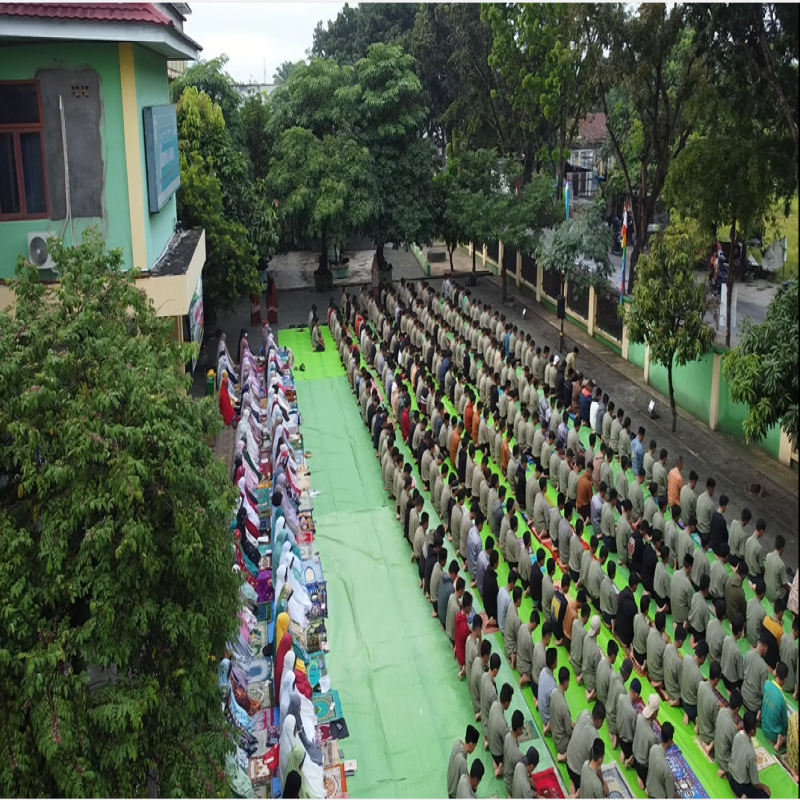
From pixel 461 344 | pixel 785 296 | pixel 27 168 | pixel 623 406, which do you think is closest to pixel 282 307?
pixel 461 344

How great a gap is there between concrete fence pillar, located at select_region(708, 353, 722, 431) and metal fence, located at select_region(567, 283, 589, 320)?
556 centimetres

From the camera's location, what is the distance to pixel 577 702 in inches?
335

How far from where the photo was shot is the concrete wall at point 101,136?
31.2ft

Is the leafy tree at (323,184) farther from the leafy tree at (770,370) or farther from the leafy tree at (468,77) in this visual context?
the leafy tree at (770,370)

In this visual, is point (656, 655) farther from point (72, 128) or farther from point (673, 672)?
point (72, 128)

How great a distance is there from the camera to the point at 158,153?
11320 mm

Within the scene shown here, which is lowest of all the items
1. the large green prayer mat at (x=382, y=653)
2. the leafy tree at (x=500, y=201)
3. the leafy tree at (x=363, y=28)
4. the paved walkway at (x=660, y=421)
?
the large green prayer mat at (x=382, y=653)

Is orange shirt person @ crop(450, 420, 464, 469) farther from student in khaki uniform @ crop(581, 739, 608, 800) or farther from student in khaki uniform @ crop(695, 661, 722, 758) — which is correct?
A: student in khaki uniform @ crop(581, 739, 608, 800)

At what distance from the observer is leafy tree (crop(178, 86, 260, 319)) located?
57.0 feet

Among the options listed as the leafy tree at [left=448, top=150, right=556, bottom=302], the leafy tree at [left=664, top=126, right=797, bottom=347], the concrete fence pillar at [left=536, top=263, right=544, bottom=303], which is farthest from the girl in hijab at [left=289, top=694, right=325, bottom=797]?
the concrete fence pillar at [left=536, top=263, right=544, bottom=303]

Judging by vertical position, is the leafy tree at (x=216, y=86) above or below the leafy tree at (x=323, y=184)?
above

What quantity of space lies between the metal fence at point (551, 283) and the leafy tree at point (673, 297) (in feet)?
26.7

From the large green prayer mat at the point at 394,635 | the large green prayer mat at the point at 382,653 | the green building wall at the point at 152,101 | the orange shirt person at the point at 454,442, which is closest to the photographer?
the large green prayer mat at the point at 394,635

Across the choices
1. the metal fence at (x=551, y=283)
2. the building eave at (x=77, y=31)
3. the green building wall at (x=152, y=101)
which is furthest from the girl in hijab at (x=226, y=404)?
the metal fence at (x=551, y=283)
